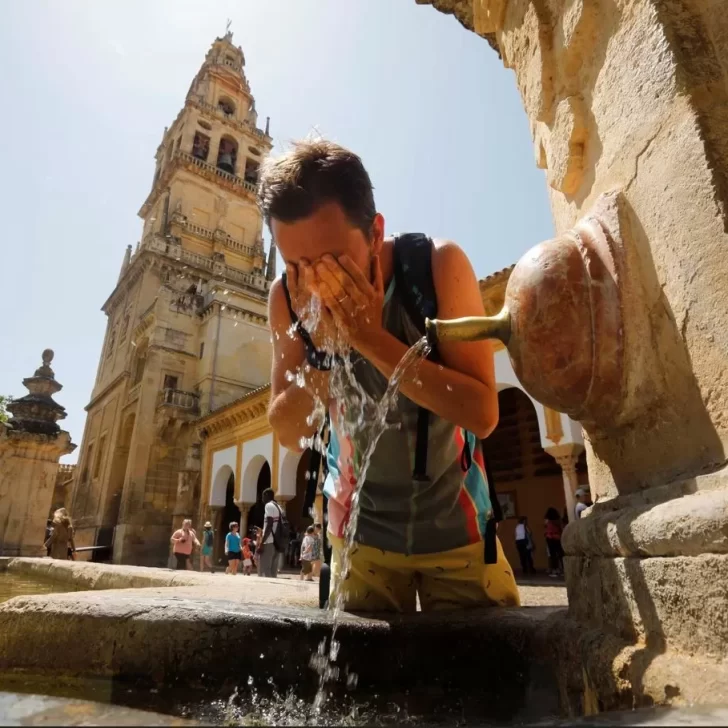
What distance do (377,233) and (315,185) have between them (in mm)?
225

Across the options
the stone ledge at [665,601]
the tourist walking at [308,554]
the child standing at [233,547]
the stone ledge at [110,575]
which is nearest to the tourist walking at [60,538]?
the stone ledge at [110,575]

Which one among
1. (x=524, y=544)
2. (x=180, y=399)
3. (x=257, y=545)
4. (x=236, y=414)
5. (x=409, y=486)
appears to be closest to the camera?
(x=409, y=486)

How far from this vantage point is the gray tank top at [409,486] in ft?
5.11

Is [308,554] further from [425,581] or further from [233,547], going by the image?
[425,581]

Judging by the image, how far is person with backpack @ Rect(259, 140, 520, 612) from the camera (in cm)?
132

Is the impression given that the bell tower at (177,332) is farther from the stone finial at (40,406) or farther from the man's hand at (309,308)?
the man's hand at (309,308)

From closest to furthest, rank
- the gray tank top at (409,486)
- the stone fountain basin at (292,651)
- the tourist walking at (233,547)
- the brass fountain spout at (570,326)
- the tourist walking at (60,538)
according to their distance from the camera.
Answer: the brass fountain spout at (570,326) < the stone fountain basin at (292,651) < the gray tank top at (409,486) < the tourist walking at (60,538) < the tourist walking at (233,547)

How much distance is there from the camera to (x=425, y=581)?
167 centimetres

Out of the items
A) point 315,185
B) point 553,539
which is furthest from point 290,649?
point 553,539

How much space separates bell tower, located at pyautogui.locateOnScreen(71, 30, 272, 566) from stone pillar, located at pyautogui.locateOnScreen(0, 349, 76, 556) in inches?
321

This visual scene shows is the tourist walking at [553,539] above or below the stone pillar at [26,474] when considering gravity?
below

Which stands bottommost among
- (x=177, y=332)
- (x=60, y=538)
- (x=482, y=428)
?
(x=482, y=428)

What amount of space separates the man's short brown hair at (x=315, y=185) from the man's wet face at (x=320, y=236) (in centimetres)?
2

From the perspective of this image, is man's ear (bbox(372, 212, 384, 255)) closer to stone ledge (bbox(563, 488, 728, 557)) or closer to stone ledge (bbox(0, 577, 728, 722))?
stone ledge (bbox(563, 488, 728, 557))
